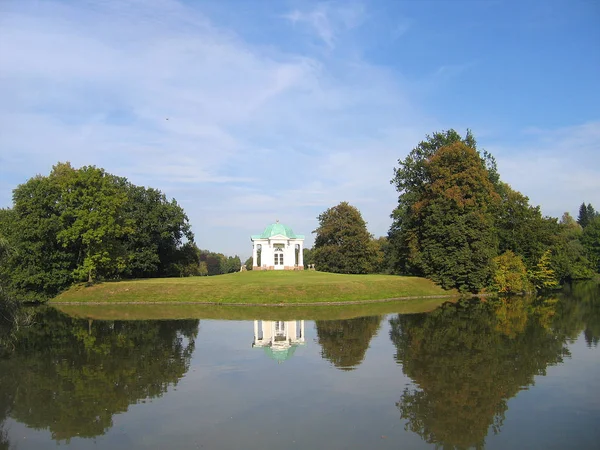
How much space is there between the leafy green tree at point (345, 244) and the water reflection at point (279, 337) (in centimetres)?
4720

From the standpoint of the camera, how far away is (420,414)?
13.9 meters

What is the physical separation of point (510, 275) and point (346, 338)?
36468mm

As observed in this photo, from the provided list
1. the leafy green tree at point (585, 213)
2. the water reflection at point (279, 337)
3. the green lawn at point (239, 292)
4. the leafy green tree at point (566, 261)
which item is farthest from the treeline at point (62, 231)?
the leafy green tree at point (585, 213)

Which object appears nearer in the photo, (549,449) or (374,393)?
(549,449)

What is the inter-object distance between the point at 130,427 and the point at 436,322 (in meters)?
23.6

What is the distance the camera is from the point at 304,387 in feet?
55.4

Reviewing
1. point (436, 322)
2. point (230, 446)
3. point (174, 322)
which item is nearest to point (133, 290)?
point (174, 322)

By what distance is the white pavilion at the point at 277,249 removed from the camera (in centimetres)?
7944

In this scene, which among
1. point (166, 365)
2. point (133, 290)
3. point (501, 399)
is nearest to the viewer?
point (501, 399)

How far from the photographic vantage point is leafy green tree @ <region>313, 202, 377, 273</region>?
7998 cm

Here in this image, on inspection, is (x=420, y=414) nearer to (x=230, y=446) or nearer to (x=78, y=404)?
(x=230, y=446)

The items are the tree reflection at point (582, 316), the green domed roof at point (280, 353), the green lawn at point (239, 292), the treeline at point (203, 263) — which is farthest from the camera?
the treeline at point (203, 263)

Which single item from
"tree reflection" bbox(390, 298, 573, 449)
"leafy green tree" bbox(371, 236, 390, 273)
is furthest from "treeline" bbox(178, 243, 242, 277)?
"tree reflection" bbox(390, 298, 573, 449)

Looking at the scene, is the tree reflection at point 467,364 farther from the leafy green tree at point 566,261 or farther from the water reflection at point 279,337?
the leafy green tree at point 566,261
